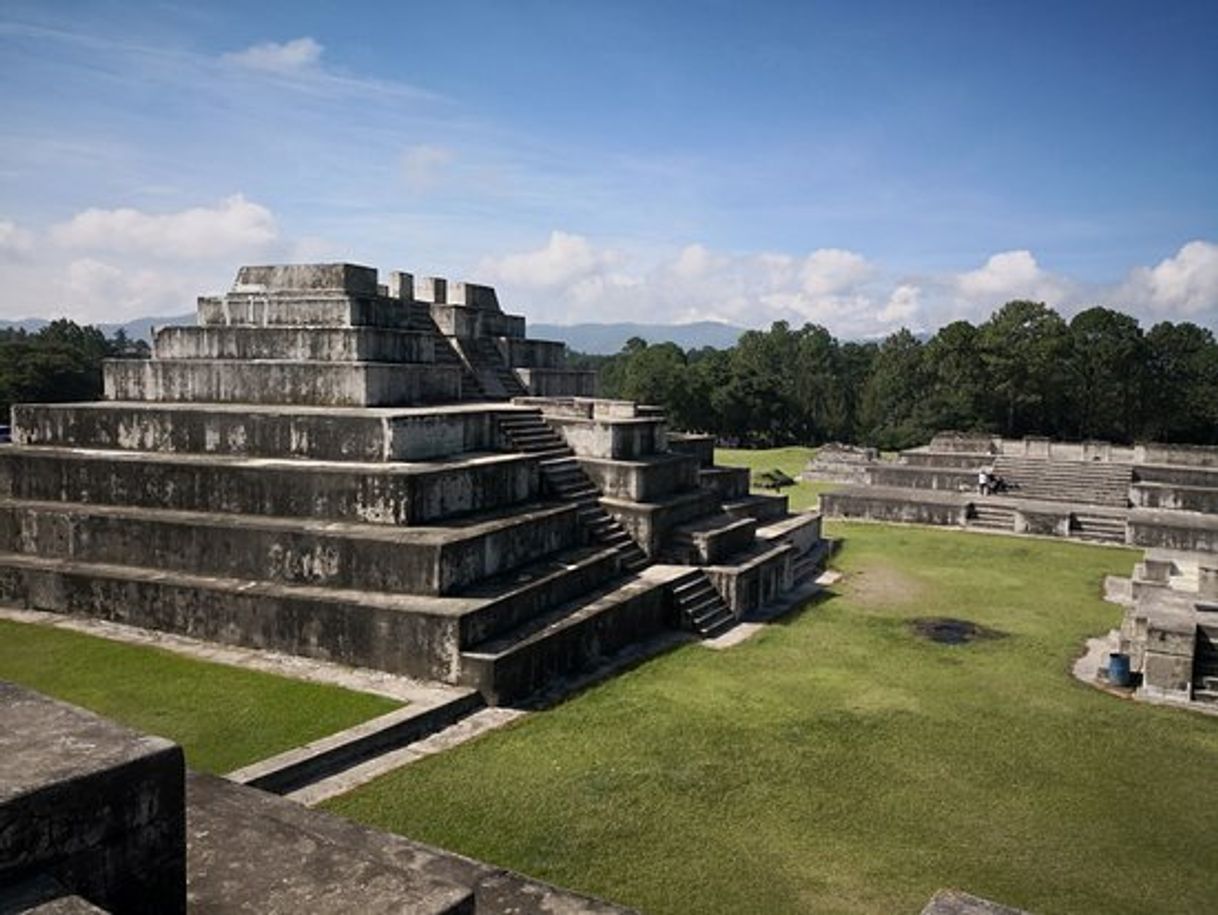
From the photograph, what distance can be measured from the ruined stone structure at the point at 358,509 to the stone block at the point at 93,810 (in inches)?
233

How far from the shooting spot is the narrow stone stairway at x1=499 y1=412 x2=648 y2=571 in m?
14.7

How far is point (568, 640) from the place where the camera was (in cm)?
1160

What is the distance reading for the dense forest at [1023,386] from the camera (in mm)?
42625

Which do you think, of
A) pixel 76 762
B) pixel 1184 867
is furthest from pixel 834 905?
pixel 76 762

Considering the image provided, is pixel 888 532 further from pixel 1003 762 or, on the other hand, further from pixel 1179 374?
pixel 1179 374

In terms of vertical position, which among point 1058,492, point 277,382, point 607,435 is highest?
point 277,382

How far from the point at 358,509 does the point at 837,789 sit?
23.3ft

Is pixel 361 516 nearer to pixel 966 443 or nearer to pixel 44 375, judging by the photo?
pixel 966 443

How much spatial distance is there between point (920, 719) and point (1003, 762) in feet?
3.93

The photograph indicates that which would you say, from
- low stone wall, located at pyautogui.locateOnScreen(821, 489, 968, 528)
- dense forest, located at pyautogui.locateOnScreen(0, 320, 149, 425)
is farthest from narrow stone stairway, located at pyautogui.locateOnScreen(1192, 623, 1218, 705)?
dense forest, located at pyautogui.locateOnScreen(0, 320, 149, 425)

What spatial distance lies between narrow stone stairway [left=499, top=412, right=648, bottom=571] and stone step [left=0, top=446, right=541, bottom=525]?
0.56 m

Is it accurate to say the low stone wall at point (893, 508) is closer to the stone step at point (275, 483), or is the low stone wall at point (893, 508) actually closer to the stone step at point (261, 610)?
the stone step at point (275, 483)

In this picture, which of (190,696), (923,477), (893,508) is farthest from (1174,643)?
(923,477)

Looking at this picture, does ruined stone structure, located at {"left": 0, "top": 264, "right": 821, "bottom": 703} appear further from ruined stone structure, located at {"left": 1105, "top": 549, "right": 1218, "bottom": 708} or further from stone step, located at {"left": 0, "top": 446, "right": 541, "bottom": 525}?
ruined stone structure, located at {"left": 1105, "top": 549, "right": 1218, "bottom": 708}
